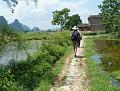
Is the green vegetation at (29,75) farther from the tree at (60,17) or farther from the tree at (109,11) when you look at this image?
the tree at (60,17)

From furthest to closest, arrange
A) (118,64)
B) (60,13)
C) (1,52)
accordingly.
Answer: (60,13), (118,64), (1,52)

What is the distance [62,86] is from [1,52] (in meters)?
3.13

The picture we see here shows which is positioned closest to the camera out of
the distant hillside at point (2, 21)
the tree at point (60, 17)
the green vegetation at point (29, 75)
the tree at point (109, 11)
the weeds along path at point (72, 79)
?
the green vegetation at point (29, 75)

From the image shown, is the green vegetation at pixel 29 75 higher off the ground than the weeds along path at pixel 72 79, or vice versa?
the green vegetation at pixel 29 75

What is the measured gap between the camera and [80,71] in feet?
62.1

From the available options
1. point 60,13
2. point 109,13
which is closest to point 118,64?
point 109,13

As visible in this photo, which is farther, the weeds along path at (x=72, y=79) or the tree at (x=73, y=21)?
the tree at (x=73, y=21)

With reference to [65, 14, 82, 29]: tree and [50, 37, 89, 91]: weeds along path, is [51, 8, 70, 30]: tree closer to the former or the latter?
[65, 14, 82, 29]: tree

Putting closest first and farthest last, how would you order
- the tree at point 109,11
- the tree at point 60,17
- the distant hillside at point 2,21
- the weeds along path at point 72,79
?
1. the weeds along path at point 72,79
2. the distant hillside at point 2,21
3. the tree at point 109,11
4. the tree at point 60,17

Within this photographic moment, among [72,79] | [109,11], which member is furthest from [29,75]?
[109,11]

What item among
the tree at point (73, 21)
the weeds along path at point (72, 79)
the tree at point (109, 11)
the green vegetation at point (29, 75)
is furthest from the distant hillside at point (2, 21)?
the tree at point (73, 21)

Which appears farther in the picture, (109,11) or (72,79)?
(109,11)

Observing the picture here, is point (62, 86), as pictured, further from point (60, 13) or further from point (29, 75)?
point (60, 13)

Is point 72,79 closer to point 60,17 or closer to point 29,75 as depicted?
point 29,75
